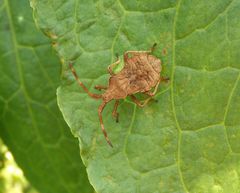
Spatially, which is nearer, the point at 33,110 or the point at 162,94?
the point at 162,94

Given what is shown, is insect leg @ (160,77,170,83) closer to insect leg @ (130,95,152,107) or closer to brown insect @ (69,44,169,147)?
brown insect @ (69,44,169,147)

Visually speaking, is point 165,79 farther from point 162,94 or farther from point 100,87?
point 100,87

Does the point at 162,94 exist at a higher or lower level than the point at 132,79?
higher

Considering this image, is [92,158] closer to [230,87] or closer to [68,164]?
[68,164]

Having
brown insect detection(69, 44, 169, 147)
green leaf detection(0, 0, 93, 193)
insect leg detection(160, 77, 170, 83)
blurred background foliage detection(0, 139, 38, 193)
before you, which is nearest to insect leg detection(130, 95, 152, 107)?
brown insect detection(69, 44, 169, 147)

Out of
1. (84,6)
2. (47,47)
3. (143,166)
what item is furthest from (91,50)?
(143,166)

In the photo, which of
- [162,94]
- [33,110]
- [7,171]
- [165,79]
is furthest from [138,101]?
[7,171]

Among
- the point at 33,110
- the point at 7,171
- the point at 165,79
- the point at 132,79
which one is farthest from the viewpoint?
the point at 7,171
